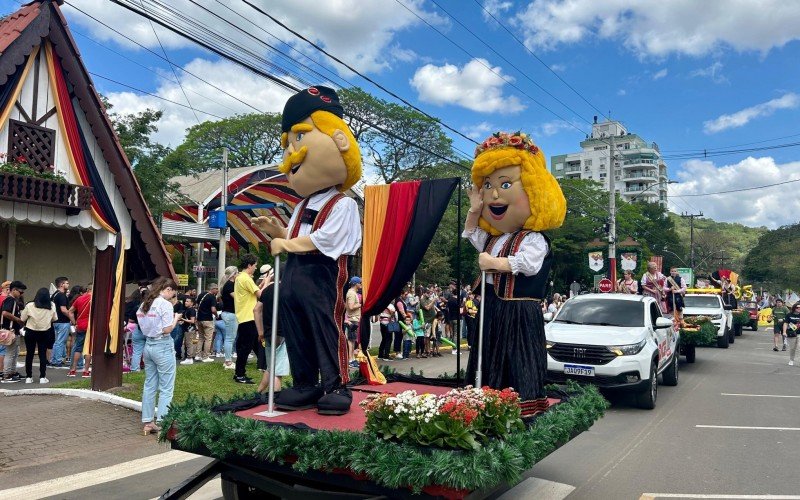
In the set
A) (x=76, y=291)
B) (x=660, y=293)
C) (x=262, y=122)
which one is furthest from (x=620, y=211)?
(x=76, y=291)

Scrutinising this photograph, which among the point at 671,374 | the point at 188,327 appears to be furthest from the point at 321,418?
the point at 188,327

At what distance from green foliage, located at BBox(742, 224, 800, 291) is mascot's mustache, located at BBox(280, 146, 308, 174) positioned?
67535mm

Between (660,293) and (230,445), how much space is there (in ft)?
39.8

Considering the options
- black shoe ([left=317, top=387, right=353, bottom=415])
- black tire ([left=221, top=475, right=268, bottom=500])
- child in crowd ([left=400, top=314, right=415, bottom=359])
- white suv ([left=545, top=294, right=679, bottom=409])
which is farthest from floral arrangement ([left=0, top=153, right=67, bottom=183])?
child in crowd ([left=400, top=314, right=415, bottom=359])

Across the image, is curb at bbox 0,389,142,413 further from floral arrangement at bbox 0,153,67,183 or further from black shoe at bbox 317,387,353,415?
black shoe at bbox 317,387,353,415

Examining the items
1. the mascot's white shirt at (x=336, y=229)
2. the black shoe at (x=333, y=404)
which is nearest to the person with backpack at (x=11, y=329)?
the mascot's white shirt at (x=336, y=229)

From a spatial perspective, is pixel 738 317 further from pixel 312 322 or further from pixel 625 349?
pixel 312 322

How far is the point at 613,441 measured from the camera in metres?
7.05

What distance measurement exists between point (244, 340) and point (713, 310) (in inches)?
565

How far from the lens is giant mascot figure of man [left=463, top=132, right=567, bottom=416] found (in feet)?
14.9

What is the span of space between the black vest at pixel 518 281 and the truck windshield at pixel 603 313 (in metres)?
5.35

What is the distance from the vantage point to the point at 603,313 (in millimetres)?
9906

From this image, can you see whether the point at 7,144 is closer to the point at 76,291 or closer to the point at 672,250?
the point at 76,291

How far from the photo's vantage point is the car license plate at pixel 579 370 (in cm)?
852
